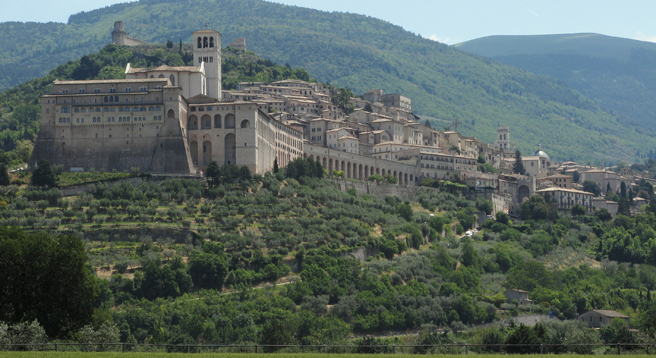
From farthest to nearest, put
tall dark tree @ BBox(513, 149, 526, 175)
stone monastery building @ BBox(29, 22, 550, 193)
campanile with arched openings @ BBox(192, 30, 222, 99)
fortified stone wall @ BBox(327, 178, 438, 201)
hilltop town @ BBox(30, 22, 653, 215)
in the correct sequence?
tall dark tree @ BBox(513, 149, 526, 175)
campanile with arched openings @ BBox(192, 30, 222, 99)
fortified stone wall @ BBox(327, 178, 438, 201)
hilltop town @ BBox(30, 22, 653, 215)
stone monastery building @ BBox(29, 22, 550, 193)

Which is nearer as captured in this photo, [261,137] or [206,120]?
[206,120]

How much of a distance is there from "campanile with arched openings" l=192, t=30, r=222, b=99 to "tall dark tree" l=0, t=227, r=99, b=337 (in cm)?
5566

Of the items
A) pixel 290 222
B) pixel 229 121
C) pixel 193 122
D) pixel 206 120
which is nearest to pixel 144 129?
pixel 193 122

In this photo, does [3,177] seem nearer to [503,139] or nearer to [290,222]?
[290,222]

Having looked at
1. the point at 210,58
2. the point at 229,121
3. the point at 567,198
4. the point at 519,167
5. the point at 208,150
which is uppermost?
the point at 210,58

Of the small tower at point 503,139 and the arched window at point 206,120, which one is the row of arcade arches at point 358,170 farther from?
the small tower at point 503,139

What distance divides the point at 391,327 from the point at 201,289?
13.7 m

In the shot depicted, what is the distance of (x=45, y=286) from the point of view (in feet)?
159

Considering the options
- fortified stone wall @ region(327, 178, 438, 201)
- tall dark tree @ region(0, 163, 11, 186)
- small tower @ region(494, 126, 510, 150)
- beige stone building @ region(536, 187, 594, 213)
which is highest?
tall dark tree @ region(0, 163, 11, 186)

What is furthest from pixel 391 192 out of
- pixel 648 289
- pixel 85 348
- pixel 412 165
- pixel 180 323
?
pixel 85 348

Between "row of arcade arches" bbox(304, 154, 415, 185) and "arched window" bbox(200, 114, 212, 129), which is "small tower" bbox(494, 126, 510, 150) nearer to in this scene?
"row of arcade arches" bbox(304, 154, 415, 185)

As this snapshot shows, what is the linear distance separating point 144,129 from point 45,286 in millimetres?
42169

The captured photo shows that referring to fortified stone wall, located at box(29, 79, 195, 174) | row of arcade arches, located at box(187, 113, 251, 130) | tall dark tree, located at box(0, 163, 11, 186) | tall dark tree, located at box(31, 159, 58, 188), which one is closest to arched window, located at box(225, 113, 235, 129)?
row of arcade arches, located at box(187, 113, 251, 130)

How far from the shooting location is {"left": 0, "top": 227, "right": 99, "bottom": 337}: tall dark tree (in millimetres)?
47750
